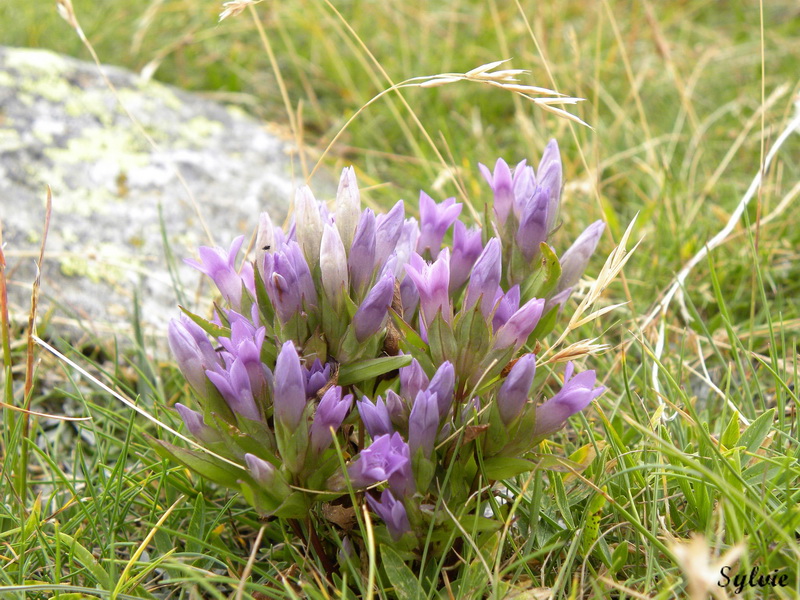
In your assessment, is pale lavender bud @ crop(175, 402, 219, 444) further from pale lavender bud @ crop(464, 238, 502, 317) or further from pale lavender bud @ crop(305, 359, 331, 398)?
pale lavender bud @ crop(464, 238, 502, 317)

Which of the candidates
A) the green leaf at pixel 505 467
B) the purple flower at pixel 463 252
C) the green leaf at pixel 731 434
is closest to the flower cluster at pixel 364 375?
the green leaf at pixel 505 467

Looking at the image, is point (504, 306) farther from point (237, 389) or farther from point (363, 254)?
point (237, 389)

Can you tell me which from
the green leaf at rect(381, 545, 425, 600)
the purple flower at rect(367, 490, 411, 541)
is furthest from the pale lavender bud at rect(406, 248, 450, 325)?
the green leaf at rect(381, 545, 425, 600)

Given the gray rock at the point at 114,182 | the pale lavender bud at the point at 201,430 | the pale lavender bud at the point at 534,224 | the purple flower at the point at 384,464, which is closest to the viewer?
the purple flower at the point at 384,464

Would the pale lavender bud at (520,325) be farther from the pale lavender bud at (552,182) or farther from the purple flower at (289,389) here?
the purple flower at (289,389)

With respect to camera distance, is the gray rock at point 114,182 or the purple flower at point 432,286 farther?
the gray rock at point 114,182

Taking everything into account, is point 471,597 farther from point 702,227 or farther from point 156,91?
point 156,91

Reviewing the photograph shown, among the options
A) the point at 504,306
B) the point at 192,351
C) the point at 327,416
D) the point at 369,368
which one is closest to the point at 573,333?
the point at 504,306
